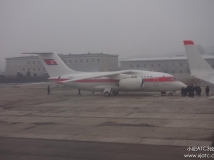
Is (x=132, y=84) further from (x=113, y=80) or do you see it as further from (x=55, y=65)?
(x=55, y=65)

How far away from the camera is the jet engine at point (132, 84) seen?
106 ft

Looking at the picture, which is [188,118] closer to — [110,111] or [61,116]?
[110,111]

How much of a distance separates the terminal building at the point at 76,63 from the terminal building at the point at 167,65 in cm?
574

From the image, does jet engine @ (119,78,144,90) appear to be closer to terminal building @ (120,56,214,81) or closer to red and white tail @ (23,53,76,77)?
red and white tail @ (23,53,76,77)

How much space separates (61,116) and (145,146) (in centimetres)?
978

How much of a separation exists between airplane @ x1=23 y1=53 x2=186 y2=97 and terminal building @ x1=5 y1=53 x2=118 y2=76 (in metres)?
20.0

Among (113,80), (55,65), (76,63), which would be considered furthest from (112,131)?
(76,63)

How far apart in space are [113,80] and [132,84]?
2.88 meters

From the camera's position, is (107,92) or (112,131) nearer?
(112,131)

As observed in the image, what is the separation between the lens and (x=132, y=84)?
107 ft

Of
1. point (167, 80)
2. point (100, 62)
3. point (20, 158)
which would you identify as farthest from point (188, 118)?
point (100, 62)

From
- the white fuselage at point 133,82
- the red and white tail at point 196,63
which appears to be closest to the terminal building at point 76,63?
the white fuselage at point 133,82

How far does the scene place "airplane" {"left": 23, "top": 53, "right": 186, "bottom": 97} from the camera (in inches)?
1274

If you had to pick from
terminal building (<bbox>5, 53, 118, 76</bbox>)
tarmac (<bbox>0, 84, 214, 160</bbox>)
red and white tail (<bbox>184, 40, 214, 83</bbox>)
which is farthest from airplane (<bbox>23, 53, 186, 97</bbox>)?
terminal building (<bbox>5, 53, 118, 76</bbox>)
